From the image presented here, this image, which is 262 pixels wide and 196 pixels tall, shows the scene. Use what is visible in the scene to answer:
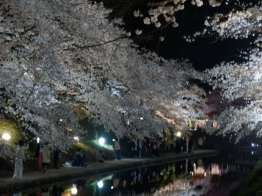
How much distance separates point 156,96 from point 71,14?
8660mm

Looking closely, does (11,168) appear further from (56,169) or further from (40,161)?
(56,169)

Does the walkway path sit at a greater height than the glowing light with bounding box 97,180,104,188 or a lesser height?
greater

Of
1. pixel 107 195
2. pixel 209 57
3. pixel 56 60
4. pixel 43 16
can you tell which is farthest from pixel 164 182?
pixel 209 57

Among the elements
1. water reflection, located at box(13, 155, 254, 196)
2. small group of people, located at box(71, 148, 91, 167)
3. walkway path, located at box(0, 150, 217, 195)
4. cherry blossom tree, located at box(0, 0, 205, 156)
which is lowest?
water reflection, located at box(13, 155, 254, 196)

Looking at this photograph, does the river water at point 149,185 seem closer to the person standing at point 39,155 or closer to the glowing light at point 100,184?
the glowing light at point 100,184

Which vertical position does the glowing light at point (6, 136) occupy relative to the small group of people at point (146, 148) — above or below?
above

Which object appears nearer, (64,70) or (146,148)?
(64,70)

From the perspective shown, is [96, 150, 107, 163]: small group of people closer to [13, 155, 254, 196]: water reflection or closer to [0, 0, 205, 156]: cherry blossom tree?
[13, 155, 254, 196]: water reflection

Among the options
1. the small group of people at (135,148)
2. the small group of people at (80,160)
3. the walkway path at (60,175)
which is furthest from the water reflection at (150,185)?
the small group of people at (135,148)

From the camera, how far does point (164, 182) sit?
14266mm

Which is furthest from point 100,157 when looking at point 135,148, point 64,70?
point 64,70

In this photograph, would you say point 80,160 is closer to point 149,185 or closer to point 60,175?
point 60,175

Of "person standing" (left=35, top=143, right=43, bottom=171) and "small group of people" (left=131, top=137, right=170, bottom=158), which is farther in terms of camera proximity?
"small group of people" (left=131, top=137, right=170, bottom=158)

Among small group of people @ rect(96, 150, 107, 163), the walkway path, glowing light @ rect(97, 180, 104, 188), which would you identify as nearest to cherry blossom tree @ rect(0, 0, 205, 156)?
the walkway path
